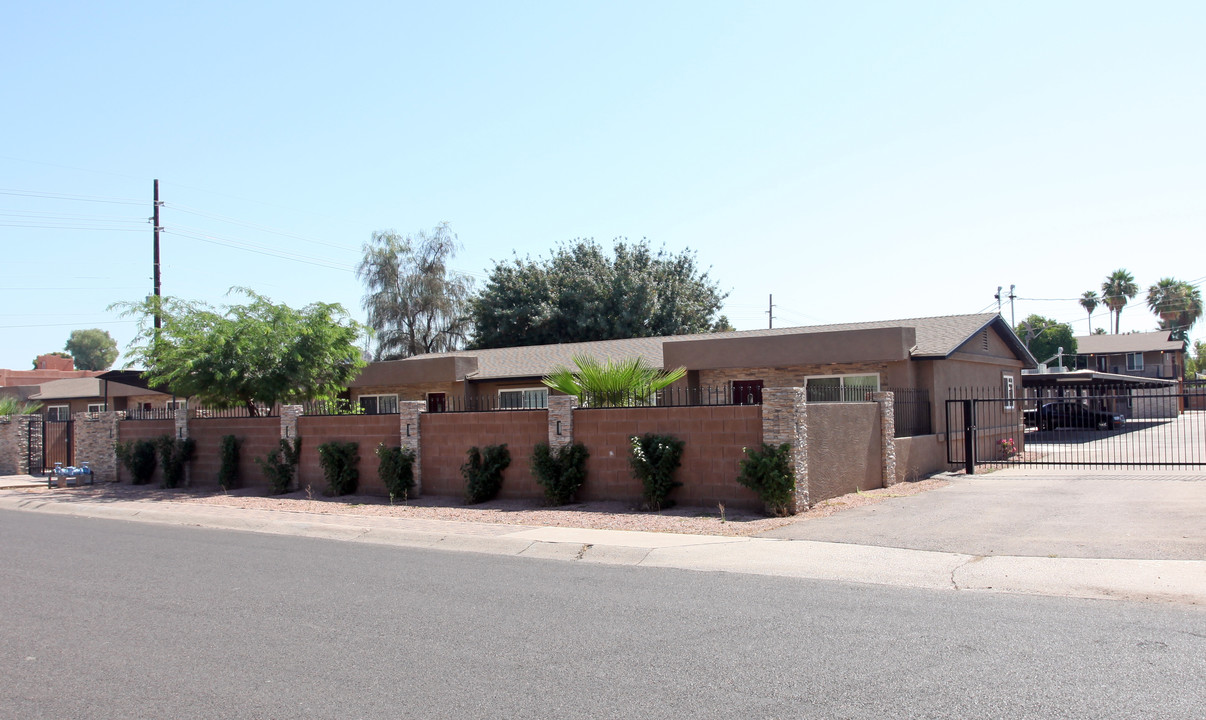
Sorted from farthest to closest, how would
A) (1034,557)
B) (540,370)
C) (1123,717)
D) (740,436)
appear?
(540,370) → (740,436) → (1034,557) → (1123,717)

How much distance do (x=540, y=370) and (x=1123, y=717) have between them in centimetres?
2209

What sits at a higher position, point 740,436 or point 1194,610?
point 740,436

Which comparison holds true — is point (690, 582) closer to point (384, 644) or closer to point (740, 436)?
point (384, 644)

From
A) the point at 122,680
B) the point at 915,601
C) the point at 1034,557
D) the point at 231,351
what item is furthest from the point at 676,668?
the point at 231,351

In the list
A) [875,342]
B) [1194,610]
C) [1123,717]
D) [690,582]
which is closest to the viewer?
[1123,717]

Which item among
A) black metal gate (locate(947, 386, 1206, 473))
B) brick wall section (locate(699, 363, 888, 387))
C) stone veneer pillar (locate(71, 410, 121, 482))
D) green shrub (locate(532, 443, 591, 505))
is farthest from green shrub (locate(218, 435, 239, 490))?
black metal gate (locate(947, 386, 1206, 473))

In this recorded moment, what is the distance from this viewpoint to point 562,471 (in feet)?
52.2

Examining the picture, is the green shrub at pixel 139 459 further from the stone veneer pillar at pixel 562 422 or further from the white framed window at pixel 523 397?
the stone veneer pillar at pixel 562 422

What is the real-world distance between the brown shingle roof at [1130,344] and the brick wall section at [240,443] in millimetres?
60757

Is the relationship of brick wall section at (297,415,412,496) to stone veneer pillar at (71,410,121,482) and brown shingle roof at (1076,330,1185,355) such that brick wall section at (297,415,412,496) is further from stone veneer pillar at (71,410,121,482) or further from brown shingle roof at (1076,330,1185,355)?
brown shingle roof at (1076,330,1185,355)

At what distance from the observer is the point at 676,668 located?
6113 millimetres

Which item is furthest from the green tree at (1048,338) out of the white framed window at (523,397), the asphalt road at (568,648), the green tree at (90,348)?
the green tree at (90,348)

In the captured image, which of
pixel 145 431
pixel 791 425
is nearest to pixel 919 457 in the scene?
pixel 791 425

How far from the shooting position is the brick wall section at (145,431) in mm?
23375
